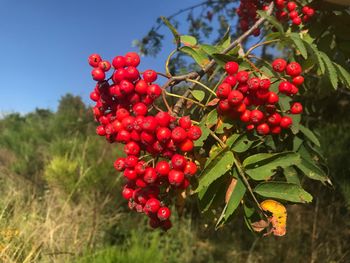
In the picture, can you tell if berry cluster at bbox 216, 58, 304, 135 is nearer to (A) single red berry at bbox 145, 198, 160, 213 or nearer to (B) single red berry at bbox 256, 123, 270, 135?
(B) single red berry at bbox 256, 123, 270, 135

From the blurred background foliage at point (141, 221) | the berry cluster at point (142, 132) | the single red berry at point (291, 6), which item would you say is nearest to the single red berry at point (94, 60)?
the berry cluster at point (142, 132)

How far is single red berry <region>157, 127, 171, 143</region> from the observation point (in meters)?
1.05

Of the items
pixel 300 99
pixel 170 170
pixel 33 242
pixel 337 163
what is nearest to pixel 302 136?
pixel 170 170

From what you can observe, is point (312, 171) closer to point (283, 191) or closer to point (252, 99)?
point (283, 191)

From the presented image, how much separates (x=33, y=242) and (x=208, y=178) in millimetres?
2306

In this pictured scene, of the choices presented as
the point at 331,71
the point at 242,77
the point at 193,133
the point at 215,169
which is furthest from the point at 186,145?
the point at 331,71

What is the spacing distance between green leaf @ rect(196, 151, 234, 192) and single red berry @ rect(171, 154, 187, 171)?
11 centimetres

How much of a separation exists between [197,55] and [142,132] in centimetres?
43

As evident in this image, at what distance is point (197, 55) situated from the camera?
1401 mm

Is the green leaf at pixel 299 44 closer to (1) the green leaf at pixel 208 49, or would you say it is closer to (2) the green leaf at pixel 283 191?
(1) the green leaf at pixel 208 49

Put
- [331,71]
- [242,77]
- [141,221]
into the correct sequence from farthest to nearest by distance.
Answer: [141,221], [331,71], [242,77]

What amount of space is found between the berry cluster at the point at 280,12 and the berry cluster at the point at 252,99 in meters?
0.46

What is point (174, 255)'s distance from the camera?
4.27m

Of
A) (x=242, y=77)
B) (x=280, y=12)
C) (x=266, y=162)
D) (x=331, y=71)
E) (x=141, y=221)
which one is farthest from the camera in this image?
(x=141, y=221)
